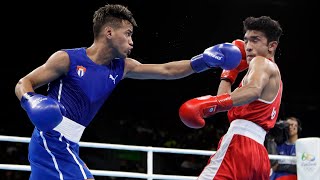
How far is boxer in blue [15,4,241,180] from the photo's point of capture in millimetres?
2455

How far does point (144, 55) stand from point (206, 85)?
1943 mm

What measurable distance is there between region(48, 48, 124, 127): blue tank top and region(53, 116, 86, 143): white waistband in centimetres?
2

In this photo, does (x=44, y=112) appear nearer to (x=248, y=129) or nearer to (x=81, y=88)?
(x=81, y=88)

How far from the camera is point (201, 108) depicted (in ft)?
7.86

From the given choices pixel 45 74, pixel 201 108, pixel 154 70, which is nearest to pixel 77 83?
pixel 45 74

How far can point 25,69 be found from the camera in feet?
30.1

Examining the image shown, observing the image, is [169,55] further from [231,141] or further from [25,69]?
[231,141]

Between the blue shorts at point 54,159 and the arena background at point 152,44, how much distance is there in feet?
17.4

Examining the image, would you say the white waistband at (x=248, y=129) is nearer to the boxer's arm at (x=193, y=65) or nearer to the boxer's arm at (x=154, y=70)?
the boxer's arm at (x=193, y=65)

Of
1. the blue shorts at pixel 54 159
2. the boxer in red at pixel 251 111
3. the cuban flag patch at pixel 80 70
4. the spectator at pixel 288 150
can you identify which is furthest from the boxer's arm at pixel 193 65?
the spectator at pixel 288 150

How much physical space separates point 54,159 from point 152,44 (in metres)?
5.68

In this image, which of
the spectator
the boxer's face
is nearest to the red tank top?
the boxer's face

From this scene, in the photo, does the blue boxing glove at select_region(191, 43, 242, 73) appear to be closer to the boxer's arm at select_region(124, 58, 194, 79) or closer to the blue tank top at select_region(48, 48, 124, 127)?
the boxer's arm at select_region(124, 58, 194, 79)

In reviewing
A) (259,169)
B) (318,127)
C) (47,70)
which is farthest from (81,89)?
(318,127)
